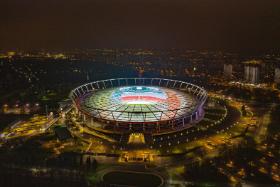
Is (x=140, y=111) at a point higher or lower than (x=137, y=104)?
lower

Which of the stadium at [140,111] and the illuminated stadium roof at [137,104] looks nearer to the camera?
the stadium at [140,111]

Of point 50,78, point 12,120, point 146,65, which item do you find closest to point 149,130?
point 12,120

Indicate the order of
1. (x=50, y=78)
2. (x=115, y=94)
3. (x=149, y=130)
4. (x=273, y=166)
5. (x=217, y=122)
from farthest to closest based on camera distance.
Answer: (x=50, y=78), (x=115, y=94), (x=217, y=122), (x=149, y=130), (x=273, y=166)

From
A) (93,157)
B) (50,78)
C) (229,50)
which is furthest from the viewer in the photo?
(229,50)

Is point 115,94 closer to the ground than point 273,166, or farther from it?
farther from it

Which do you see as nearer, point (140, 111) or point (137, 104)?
point (140, 111)

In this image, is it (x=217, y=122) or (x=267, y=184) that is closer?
(x=267, y=184)

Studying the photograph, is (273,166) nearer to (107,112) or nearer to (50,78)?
(107,112)

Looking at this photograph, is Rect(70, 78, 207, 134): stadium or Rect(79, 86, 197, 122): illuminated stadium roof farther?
Rect(79, 86, 197, 122): illuminated stadium roof
